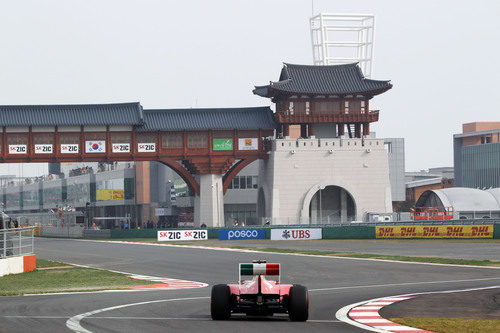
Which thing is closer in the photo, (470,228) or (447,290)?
(447,290)

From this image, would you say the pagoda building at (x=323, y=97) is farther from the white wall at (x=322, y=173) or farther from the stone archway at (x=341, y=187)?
the stone archway at (x=341, y=187)

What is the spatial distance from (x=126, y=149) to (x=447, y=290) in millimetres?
63685

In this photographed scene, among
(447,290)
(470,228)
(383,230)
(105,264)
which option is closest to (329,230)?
(383,230)

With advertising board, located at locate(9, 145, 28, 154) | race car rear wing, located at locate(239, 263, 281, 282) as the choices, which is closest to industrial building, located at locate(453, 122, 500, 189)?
advertising board, located at locate(9, 145, 28, 154)

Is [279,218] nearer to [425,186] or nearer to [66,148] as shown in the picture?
[66,148]

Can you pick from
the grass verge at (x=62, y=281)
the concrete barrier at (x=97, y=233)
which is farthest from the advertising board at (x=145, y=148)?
the grass verge at (x=62, y=281)

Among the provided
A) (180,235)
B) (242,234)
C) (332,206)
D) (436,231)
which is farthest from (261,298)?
(332,206)

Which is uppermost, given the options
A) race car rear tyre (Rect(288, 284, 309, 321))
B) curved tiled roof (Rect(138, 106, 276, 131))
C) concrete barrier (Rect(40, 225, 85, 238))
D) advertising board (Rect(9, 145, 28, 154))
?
curved tiled roof (Rect(138, 106, 276, 131))

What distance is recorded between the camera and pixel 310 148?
86812 millimetres

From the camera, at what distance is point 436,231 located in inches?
2547

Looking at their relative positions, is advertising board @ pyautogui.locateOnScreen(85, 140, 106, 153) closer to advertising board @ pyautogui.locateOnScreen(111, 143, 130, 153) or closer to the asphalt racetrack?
advertising board @ pyautogui.locateOnScreen(111, 143, 130, 153)

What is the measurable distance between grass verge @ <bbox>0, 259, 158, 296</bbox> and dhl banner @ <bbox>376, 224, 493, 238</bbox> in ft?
117

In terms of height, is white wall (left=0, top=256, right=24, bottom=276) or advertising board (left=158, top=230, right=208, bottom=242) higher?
white wall (left=0, top=256, right=24, bottom=276)

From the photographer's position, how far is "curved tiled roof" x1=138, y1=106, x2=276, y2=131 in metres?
86.1
